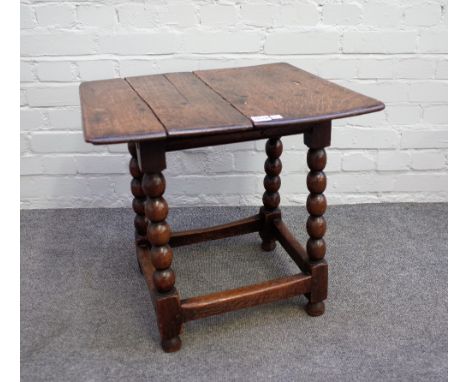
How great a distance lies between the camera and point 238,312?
4.71 feet

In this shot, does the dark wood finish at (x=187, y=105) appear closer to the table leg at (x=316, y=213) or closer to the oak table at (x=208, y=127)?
the oak table at (x=208, y=127)

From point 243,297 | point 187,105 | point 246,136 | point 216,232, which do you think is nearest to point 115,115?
point 187,105

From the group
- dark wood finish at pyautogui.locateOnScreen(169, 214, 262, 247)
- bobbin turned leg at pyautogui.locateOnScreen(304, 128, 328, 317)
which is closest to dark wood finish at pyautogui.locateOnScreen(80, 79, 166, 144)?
bobbin turned leg at pyautogui.locateOnScreen(304, 128, 328, 317)

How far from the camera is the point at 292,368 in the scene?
1.23 m

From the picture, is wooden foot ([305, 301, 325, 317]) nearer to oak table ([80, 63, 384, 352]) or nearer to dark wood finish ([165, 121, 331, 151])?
oak table ([80, 63, 384, 352])

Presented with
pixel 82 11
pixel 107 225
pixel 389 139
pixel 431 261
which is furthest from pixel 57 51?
pixel 431 261

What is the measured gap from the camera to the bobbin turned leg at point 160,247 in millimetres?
1120

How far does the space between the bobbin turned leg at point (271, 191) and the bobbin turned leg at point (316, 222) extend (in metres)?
0.32

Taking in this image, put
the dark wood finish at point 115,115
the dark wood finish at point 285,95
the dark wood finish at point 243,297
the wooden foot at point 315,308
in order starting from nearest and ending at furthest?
the dark wood finish at point 115,115, the dark wood finish at point 285,95, the dark wood finish at point 243,297, the wooden foot at point 315,308

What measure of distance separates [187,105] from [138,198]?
389 millimetres

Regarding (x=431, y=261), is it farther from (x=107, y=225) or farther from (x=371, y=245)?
(x=107, y=225)

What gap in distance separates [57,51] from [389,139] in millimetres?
1199

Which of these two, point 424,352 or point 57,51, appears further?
point 57,51

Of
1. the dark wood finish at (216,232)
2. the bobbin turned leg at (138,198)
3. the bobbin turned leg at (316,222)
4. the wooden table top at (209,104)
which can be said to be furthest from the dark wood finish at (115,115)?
the dark wood finish at (216,232)
